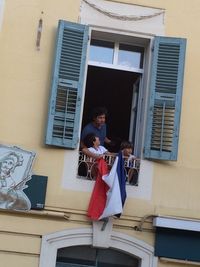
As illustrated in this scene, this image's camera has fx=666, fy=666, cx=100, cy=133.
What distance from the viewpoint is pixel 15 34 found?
10.1m

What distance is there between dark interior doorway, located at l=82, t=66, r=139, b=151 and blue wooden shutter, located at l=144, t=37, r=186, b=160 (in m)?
1.71

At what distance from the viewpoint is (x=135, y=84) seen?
1098 centimetres

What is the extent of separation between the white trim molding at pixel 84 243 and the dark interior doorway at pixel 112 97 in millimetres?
2980

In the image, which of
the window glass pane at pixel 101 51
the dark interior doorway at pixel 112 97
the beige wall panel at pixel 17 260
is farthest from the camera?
the dark interior doorway at pixel 112 97

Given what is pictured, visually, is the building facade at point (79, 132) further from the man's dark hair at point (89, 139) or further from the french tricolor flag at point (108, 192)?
the man's dark hair at point (89, 139)

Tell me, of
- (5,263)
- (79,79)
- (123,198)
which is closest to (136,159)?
(123,198)

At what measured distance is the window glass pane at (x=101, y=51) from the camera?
35.0 ft

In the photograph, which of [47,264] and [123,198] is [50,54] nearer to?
[123,198]

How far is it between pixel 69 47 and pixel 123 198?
95.9 inches

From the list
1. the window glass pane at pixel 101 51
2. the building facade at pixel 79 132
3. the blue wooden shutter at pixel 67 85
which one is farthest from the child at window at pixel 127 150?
the window glass pane at pixel 101 51

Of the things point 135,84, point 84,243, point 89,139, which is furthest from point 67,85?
point 84,243

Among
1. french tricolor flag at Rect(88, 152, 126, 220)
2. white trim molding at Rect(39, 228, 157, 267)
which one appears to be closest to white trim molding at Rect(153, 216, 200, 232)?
white trim molding at Rect(39, 228, 157, 267)

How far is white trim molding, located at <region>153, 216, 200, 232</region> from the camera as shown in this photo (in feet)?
31.5

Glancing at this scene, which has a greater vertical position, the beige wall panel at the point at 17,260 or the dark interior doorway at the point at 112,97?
the dark interior doorway at the point at 112,97
